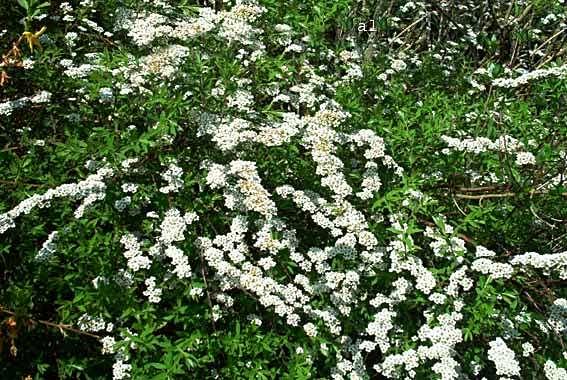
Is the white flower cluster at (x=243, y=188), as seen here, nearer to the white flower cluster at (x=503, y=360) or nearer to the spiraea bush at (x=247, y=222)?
the spiraea bush at (x=247, y=222)

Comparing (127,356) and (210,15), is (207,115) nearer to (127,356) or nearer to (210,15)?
(210,15)

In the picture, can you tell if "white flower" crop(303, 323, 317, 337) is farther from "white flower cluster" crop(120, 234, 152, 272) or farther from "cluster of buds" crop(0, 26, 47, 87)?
"cluster of buds" crop(0, 26, 47, 87)

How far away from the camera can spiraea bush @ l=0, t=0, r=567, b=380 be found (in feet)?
10.0

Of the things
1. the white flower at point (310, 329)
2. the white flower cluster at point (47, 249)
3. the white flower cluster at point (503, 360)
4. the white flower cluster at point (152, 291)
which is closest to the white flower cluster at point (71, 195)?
the white flower cluster at point (47, 249)

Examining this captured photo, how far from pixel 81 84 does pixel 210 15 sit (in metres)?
0.82

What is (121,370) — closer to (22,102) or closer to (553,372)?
(22,102)

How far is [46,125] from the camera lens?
3.67m

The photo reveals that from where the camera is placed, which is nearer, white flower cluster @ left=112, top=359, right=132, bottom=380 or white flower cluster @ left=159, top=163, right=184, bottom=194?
white flower cluster @ left=112, top=359, right=132, bottom=380

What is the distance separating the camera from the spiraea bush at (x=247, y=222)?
306 centimetres

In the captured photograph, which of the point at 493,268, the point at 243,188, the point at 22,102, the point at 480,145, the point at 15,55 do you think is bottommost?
the point at 493,268

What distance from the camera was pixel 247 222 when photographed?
326cm

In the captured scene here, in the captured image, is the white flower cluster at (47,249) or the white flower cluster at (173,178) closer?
the white flower cluster at (47,249)

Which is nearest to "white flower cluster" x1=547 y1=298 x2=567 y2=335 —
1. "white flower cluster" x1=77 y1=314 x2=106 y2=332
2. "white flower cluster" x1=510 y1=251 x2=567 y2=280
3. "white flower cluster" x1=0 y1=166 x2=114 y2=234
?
"white flower cluster" x1=510 y1=251 x2=567 y2=280

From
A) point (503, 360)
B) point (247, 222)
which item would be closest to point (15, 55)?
point (247, 222)
